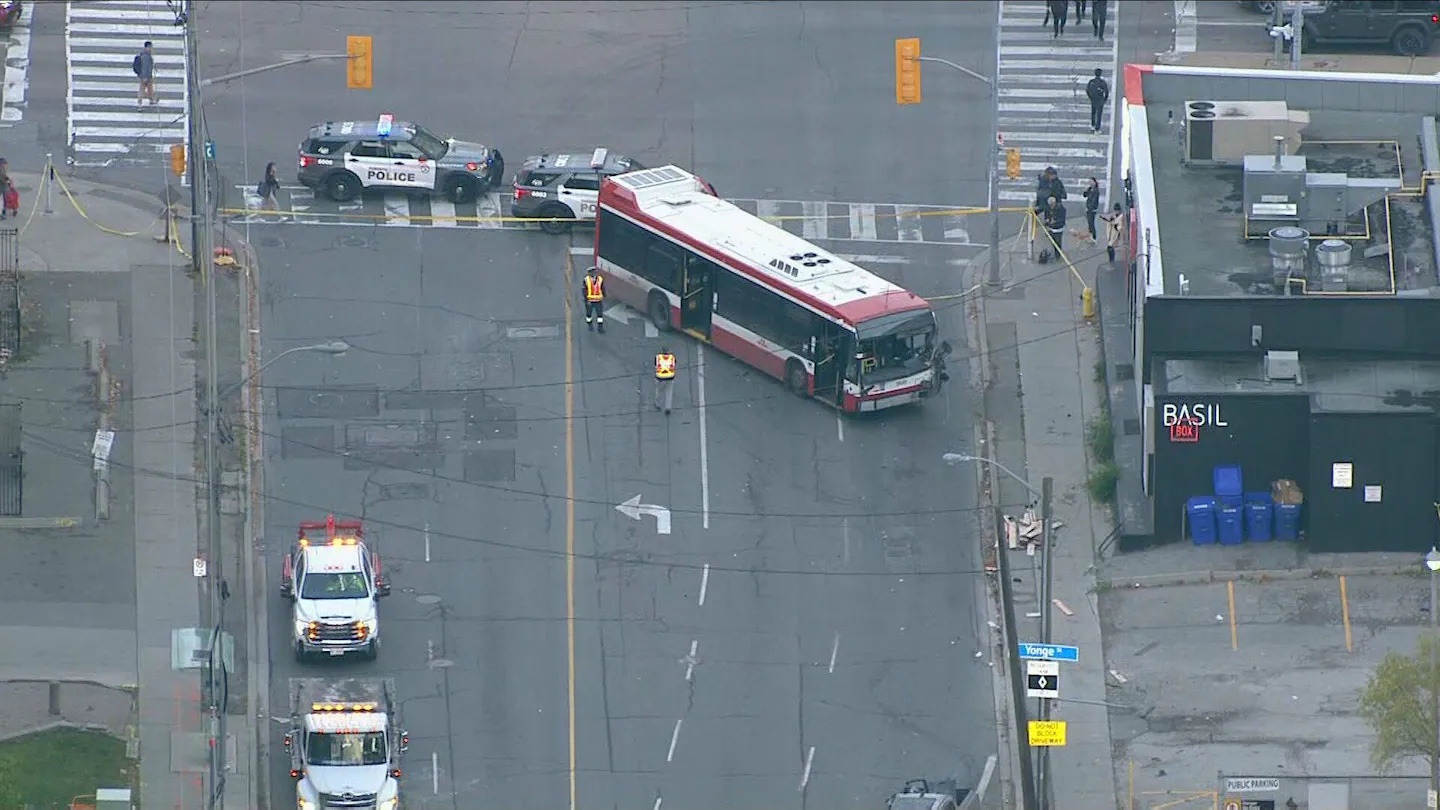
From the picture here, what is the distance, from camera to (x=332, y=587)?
7419cm

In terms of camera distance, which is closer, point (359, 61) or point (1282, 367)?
point (1282, 367)

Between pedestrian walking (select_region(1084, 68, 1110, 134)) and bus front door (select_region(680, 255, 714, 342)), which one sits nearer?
bus front door (select_region(680, 255, 714, 342))

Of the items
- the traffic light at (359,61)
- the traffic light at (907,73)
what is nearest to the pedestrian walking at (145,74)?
the traffic light at (359,61)

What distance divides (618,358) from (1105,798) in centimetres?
1755

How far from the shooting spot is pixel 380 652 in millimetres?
75125

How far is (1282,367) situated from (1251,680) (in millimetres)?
7333

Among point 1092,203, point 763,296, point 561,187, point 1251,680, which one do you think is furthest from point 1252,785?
point 561,187

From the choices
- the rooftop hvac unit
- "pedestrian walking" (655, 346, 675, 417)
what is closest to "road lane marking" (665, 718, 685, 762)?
"pedestrian walking" (655, 346, 675, 417)

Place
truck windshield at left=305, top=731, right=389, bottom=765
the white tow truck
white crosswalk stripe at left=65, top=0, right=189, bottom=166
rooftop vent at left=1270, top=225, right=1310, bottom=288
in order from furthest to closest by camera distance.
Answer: white crosswalk stripe at left=65, top=0, right=189, bottom=166 → rooftop vent at left=1270, top=225, right=1310, bottom=288 → truck windshield at left=305, top=731, right=389, bottom=765 → the white tow truck

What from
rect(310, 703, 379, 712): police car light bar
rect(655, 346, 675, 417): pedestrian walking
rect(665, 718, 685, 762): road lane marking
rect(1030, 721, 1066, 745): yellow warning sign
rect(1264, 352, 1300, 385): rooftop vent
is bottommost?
rect(665, 718, 685, 762): road lane marking

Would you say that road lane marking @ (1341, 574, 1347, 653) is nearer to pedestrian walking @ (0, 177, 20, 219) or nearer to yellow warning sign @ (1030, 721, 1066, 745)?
yellow warning sign @ (1030, 721, 1066, 745)

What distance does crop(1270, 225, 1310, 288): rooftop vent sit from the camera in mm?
80438

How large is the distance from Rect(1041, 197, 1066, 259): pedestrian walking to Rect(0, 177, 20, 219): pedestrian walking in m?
23.1

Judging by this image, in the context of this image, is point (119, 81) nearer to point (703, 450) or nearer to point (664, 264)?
point (664, 264)
